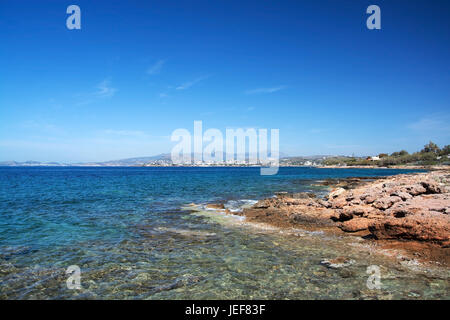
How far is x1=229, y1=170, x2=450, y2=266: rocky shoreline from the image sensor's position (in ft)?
28.8

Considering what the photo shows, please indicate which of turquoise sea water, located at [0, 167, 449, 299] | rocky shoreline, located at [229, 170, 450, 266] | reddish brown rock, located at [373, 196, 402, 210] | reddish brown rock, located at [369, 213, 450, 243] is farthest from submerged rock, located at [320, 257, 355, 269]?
reddish brown rock, located at [373, 196, 402, 210]

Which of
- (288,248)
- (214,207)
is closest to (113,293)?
(288,248)

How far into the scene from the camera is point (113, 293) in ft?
21.2

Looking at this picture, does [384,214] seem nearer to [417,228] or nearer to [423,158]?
[417,228]

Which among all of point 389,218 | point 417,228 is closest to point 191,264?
point 417,228

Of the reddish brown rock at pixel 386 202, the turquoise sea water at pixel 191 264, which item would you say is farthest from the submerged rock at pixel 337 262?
the reddish brown rock at pixel 386 202

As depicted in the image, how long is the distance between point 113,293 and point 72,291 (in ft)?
3.58

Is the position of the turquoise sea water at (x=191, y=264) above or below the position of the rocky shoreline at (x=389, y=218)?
below

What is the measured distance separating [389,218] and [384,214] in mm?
1528

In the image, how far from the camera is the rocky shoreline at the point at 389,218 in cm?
876

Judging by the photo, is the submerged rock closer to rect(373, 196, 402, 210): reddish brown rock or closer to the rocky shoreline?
the rocky shoreline

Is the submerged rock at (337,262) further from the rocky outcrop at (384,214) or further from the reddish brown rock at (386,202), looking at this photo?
the reddish brown rock at (386,202)

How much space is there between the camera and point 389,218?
35.2 ft
